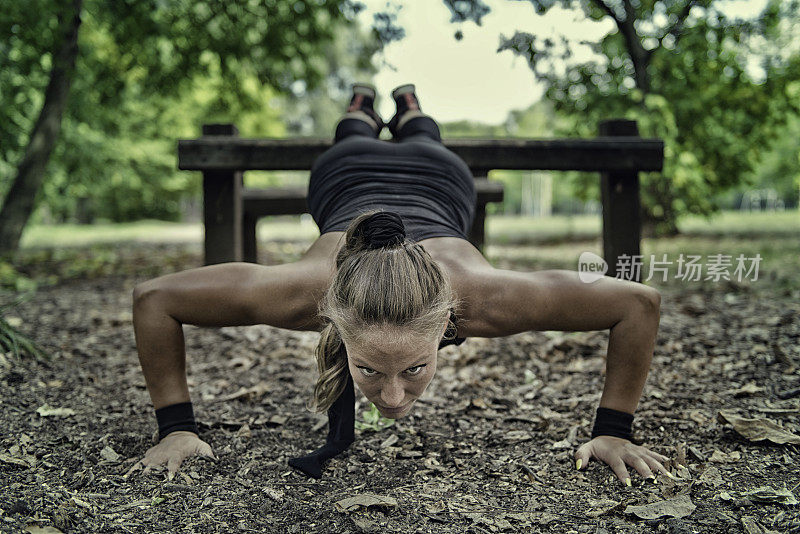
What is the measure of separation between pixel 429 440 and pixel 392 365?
3.08 feet

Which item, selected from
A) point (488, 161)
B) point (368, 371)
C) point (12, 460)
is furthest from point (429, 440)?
point (488, 161)

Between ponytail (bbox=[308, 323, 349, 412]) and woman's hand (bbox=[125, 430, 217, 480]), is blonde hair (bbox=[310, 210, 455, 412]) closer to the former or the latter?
ponytail (bbox=[308, 323, 349, 412])

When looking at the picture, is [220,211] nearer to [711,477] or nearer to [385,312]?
[385,312]

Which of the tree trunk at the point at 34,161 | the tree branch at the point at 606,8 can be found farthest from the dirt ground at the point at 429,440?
the tree trunk at the point at 34,161

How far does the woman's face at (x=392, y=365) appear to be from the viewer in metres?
2.05

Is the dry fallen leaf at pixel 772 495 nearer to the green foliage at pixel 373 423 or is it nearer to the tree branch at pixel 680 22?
the green foliage at pixel 373 423

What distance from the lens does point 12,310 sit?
16.2 feet

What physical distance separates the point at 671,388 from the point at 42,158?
24.0 feet

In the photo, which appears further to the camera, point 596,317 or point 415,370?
point 596,317

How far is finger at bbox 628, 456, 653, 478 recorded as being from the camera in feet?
7.93

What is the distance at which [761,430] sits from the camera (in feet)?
8.79

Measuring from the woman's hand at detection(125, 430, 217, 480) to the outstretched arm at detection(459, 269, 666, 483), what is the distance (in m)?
1.16

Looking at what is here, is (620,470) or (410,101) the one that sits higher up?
(410,101)

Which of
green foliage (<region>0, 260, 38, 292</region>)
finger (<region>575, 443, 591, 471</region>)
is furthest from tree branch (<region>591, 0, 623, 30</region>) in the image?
green foliage (<region>0, 260, 38, 292</region>)
